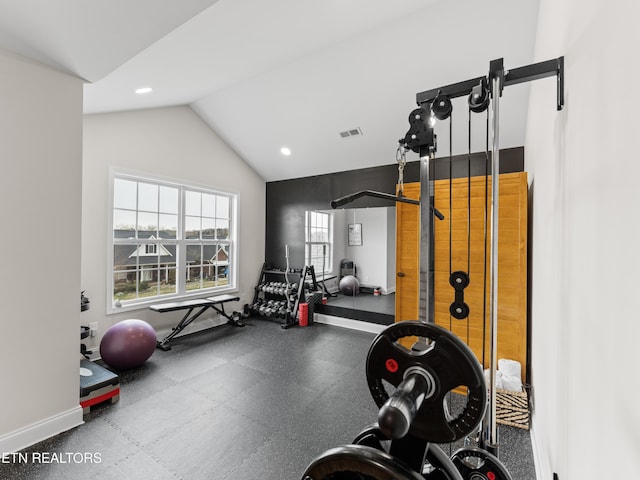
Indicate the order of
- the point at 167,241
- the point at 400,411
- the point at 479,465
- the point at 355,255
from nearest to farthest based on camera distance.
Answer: the point at 400,411 → the point at 479,465 → the point at 167,241 → the point at 355,255

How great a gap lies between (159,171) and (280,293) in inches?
106

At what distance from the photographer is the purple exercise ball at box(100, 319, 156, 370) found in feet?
9.94

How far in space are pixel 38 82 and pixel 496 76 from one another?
278 centimetres

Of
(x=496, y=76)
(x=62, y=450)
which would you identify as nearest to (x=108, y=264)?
(x=62, y=450)

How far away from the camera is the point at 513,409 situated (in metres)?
2.23

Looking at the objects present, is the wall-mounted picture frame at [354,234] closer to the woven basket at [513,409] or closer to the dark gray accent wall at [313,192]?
the dark gray accent wall at [313,192]

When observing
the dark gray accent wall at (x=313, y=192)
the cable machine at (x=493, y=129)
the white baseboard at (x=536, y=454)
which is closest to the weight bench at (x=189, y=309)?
the dark gray accent wall at (x=313, y=192)

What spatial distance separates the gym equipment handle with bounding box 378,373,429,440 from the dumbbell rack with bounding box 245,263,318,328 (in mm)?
4283

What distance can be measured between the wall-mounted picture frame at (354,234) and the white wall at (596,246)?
334cm

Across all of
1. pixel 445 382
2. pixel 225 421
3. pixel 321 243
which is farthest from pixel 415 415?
pixel 321 243

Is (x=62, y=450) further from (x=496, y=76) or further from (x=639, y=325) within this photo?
(x=496, y=76)

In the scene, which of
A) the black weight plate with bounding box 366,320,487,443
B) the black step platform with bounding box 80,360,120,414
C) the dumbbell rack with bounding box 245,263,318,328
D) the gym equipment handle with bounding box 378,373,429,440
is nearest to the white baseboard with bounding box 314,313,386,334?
the dumbbell rack with bounding box 245,263,318,328

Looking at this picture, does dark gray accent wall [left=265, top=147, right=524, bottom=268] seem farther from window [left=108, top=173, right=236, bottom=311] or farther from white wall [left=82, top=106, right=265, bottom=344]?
window [left=108, top=173, right=236, bottom=311]

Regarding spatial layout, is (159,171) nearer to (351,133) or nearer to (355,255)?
(351,133)
